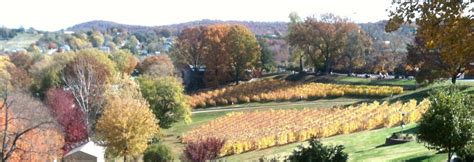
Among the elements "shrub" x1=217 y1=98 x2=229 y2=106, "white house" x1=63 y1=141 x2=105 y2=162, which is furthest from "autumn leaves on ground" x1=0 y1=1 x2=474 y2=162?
"white house" x1=63 y1=141 x2=105 y2=162

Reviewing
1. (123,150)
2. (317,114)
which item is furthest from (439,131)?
(317,114)

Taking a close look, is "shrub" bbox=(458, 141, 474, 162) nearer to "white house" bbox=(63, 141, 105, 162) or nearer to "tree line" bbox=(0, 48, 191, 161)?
"tree line" bbox=(0, 48, 191, 161)

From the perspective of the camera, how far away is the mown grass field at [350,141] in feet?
73.1

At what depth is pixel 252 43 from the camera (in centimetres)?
7125

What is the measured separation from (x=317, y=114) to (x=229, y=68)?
2991cm

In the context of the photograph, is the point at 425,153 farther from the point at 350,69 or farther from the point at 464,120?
the point at 350,69

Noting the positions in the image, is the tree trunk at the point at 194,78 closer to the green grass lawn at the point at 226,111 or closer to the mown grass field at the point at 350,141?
the mown grass field at the point at 350,141

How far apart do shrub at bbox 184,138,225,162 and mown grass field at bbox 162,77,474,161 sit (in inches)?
58.0

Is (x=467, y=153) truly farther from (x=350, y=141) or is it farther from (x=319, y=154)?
(x=350, y=141)

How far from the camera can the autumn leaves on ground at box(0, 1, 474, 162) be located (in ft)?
58.3

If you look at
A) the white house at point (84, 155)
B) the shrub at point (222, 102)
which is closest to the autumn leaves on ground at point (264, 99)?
the shrub at point (222, 102)

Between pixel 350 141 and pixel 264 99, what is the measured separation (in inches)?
1110

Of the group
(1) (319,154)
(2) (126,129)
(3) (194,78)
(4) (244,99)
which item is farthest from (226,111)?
(1) (319,154)

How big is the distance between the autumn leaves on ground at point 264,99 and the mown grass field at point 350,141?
4.6 inches
